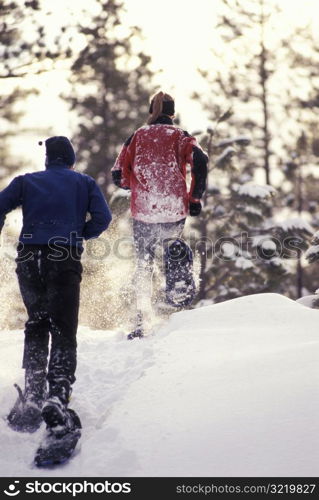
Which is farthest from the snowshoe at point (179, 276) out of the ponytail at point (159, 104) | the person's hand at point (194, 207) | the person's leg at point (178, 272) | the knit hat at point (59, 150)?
the knit hat at point (59, 150)

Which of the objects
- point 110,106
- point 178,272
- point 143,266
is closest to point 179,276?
point 178,272

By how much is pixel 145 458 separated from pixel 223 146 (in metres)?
13.2

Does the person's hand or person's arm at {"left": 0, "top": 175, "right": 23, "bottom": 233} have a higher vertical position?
person's arm at {"left": 0, "top": 175, "right": 23, "bottom": 233}

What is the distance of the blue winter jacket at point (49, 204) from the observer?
369cm

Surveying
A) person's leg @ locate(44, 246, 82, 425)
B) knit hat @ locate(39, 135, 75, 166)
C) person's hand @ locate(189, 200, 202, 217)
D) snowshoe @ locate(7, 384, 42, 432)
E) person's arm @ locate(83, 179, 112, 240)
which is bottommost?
snowshoe @ locate(7, 384, 42, 432)

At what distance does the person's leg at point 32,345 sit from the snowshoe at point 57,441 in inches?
15.5

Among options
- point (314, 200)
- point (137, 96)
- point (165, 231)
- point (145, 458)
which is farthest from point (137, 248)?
point (314, 200)

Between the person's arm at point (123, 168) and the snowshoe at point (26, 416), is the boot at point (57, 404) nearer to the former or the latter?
the snowshoe at point (26, 416)

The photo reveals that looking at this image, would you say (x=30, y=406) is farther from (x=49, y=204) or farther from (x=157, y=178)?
(x=157, y=178)

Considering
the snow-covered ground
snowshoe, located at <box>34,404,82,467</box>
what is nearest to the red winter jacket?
the snow-covered ground

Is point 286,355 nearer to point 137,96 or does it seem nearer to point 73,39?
point 73,39

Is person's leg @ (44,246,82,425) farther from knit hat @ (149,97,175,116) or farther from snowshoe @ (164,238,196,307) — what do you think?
knit hat @ (149,97,175,116)

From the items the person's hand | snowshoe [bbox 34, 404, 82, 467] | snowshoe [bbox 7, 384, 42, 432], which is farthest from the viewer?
the person's hand

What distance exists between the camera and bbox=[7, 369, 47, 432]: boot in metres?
3.72
